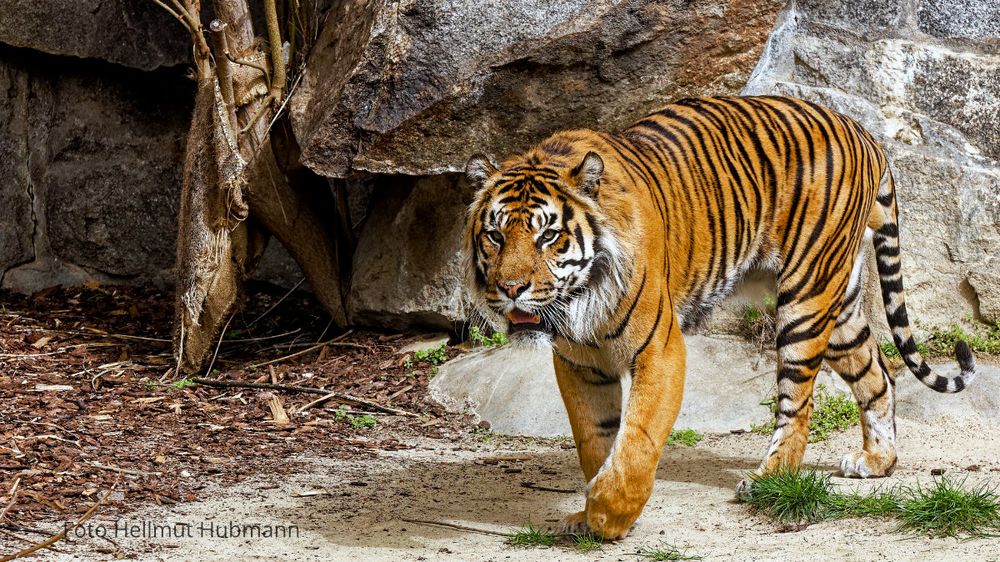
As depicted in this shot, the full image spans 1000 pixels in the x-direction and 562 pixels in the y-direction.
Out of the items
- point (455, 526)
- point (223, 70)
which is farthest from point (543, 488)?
point (223, 70)

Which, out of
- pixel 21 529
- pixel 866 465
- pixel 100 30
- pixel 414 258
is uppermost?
pixel 100 30

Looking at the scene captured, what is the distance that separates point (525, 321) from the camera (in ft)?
13.3

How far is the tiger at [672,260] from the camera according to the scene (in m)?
4.08

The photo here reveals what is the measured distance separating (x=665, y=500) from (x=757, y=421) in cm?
140

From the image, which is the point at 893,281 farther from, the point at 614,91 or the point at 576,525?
the point at 576,525

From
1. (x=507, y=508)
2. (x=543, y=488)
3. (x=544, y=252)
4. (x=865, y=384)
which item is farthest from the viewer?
(x=865, y=384)

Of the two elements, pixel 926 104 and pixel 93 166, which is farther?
pixel 93 166

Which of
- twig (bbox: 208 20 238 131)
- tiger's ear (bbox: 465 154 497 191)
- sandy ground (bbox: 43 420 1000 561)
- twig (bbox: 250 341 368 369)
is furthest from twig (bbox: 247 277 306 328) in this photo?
tiger's ear (bbox: 465 154 497 191)

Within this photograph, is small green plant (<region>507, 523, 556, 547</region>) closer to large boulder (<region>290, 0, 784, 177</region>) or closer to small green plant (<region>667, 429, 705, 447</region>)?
small green plant (<region>667, 429, 705, 447</region>)

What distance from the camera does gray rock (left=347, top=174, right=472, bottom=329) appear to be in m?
6.94

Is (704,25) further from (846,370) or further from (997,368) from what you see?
(997,368)

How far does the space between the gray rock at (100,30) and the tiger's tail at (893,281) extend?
16.0ft

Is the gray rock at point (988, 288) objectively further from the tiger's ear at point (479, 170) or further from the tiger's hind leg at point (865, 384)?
the tiger's ear at point (479, 170)

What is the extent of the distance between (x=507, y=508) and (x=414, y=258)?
102 inches
